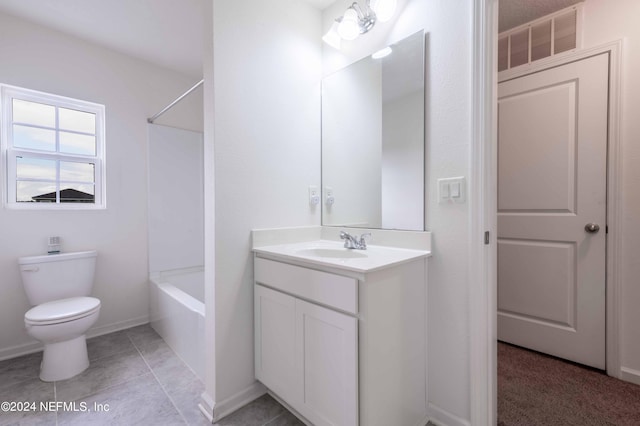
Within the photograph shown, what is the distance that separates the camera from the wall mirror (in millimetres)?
1473

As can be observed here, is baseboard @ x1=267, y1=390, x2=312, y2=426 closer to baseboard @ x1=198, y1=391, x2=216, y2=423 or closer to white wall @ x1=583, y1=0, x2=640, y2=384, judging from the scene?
baseboard @ x1=198, y1=391, x2=216, y2=423

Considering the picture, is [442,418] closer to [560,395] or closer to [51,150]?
[560,395]

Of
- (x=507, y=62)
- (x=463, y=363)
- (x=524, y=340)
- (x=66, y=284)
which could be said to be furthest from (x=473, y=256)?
(x=66, y=284)

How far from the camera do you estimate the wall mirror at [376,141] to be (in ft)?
4.83

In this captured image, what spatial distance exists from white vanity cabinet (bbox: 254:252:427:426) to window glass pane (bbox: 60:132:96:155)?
206 centimetres

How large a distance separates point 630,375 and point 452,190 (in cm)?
168

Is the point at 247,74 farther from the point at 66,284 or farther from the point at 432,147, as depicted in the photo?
the point at 66,284

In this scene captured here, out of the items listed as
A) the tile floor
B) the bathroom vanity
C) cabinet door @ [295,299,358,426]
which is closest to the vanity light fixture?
the bathroom vanity

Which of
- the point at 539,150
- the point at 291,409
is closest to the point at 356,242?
the point at 291,409

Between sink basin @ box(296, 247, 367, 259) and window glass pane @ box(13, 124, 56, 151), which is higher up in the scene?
window glass pane @ box(13, 124, 56, 151)

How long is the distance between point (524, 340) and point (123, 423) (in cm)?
262

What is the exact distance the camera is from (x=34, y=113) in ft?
7.00

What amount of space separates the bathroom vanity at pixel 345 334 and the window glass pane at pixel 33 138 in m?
2.08

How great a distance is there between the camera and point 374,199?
67.4 inches
